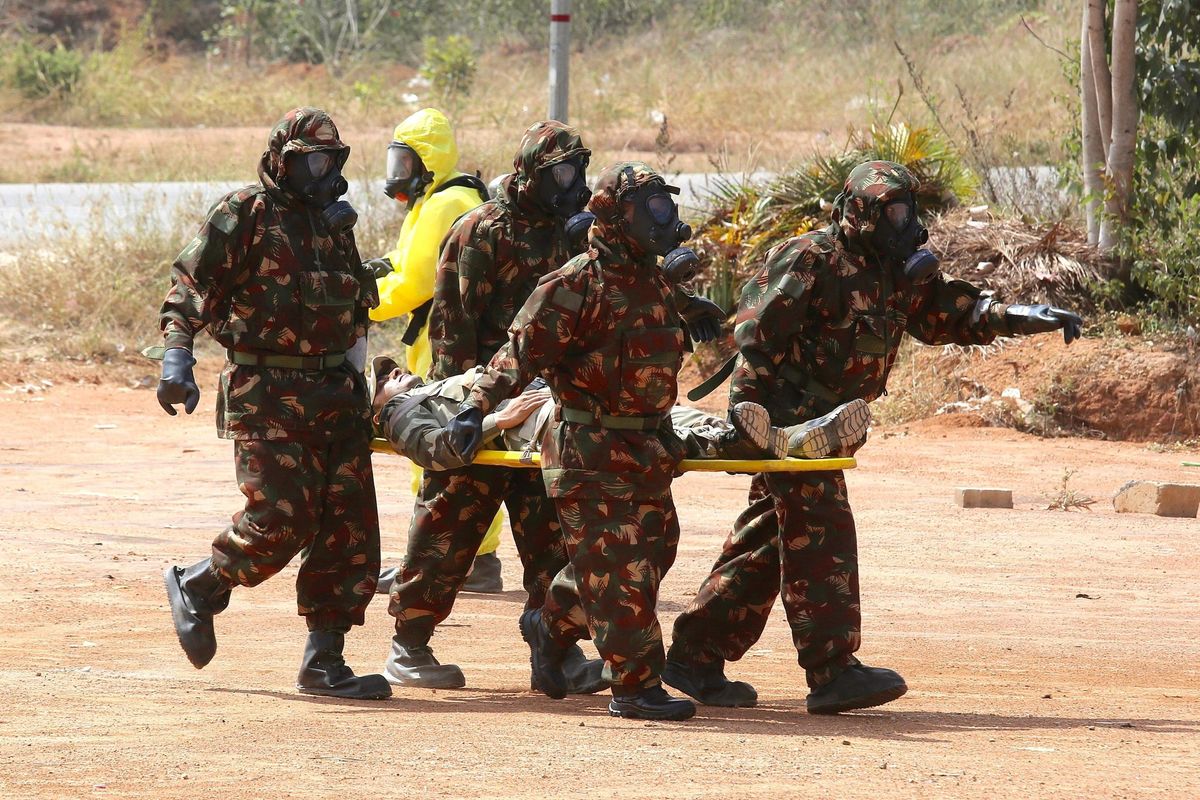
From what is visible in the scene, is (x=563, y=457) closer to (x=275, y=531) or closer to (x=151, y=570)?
(x=275, y=531)

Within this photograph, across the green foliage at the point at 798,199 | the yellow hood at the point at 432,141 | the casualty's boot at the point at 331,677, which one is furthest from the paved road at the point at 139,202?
the casualty's boot at the point at 331,677

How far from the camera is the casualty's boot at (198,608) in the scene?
245 inches

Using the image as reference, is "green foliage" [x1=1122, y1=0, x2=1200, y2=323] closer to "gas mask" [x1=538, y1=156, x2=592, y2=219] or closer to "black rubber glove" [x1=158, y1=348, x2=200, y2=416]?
"gas mask" [x1=538, y1=156, x2=592, y2=219]

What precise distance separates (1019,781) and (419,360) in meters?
3.93

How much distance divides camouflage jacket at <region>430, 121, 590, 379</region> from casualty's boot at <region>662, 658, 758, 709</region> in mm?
1416

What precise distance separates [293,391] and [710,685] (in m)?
1.84

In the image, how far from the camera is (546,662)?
625cm

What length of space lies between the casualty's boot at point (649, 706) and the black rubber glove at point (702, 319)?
123cm

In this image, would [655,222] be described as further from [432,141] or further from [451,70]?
[451,70]

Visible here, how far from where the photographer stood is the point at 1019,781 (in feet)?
15.5

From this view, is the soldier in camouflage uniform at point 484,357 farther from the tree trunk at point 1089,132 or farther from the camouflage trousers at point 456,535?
the tree trunk at point 1089,132

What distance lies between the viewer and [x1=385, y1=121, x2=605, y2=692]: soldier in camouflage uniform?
6.45 meters

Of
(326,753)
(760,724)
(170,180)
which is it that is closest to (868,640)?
(760,724)

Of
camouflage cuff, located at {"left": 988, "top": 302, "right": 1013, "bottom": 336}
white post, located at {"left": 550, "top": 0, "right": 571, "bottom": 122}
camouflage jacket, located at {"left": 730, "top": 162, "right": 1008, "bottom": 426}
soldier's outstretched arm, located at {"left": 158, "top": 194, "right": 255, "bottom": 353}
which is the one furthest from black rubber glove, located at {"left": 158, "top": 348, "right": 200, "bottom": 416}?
white post, located at {"left": 550, "top": 0, "right": 571, "bottom": 122}
